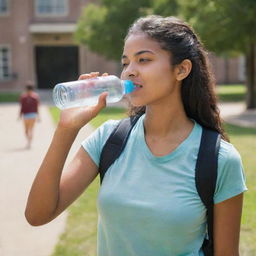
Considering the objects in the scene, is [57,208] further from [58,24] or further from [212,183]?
[58,24]

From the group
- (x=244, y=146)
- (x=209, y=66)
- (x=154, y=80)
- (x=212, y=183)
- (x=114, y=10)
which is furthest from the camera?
(x=114, y=10)

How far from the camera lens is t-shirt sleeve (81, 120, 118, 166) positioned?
7.47 ft

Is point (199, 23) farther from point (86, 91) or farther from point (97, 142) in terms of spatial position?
point (97, 142)

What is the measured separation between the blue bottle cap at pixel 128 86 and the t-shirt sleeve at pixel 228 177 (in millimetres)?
405

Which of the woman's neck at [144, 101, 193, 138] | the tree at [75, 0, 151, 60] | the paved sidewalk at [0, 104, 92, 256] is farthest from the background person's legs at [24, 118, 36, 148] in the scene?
the tree at [75, 0, 151, 60]

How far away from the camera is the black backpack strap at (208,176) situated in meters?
2.08

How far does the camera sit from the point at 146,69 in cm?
220

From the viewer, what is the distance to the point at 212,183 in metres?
2.08

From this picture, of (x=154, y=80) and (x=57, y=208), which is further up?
(x=154, y=80)

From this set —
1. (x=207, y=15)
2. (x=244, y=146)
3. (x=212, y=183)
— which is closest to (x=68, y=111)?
(x=212, y=183)

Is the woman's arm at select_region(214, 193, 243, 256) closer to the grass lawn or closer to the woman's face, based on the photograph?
the woman's face

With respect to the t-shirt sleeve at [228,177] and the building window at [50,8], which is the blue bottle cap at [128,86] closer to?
the t-shirt sleeve at [228,177]

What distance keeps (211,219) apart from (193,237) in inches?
3.7

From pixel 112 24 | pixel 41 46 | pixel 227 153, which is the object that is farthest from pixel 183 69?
pixel 41 46
